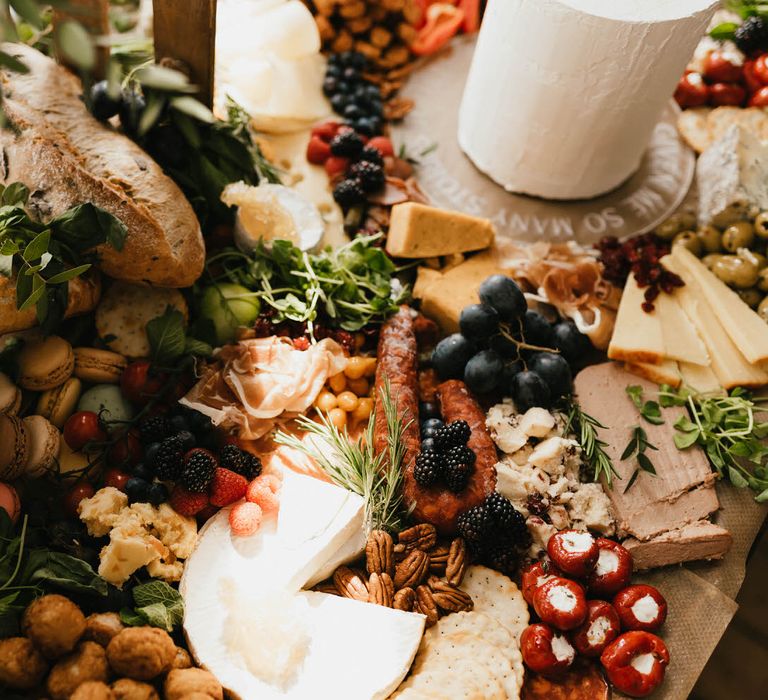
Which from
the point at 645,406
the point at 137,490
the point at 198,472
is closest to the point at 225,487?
the point at 198,472

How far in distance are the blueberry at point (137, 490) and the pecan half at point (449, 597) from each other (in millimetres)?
771

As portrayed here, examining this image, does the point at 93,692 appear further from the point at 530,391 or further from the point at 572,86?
the point at 572,86

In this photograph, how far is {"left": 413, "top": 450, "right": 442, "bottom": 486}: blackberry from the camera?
1.85 metres

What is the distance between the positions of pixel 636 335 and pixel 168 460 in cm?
143

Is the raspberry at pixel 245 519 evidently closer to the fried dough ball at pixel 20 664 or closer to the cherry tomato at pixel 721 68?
the fried dough ball at pixel 20 664

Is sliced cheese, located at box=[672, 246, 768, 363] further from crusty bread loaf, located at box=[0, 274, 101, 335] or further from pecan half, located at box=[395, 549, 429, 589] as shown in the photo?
crusty bread loaf, located at box=[0, 274, 101, 335]

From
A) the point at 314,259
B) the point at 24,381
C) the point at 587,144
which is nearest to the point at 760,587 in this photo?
the point at 587,144

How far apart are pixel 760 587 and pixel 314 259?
214 cm

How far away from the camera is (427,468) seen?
72.7 inches

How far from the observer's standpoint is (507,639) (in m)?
1.74

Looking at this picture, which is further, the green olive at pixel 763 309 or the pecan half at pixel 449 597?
the green olive at pixel 763 309

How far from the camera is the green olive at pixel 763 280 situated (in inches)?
90.3

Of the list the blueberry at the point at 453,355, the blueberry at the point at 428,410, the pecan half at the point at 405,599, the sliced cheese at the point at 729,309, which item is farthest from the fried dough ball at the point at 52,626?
the sliced cheese at the point at 729,309

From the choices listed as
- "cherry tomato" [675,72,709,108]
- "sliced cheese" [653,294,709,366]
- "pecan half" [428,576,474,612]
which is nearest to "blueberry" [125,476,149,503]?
"pecan half" [428,576,474,612]
